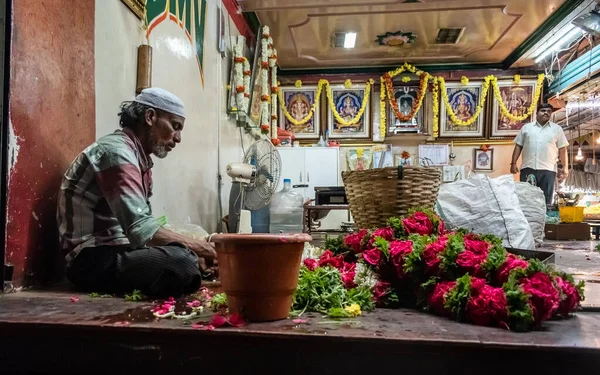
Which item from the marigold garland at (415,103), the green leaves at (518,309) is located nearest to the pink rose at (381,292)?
the green leaves at (518,309)

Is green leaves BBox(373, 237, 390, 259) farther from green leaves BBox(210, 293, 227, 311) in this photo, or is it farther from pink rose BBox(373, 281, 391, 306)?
green leaves BBox(210, 293, 227, 311)

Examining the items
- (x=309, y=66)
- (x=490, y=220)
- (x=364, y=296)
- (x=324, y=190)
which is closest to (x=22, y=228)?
(x=364, y=296)

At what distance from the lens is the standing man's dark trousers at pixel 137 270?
1955mm

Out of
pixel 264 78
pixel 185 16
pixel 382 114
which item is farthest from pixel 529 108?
pixel 185 16

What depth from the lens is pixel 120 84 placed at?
9.43 ft

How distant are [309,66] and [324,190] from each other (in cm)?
357

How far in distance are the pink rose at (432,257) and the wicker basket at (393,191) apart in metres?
1.05

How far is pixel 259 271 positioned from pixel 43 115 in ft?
4.77

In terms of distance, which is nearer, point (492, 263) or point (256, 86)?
point (492, 263)

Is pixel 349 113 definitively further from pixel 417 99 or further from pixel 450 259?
pixel 450 259

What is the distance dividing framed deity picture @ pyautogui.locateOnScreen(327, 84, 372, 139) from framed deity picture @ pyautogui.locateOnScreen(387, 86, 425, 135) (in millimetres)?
421

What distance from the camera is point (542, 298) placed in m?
1.37

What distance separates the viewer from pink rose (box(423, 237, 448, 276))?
166 centimetres

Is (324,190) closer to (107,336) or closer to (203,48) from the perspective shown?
(203,48)
